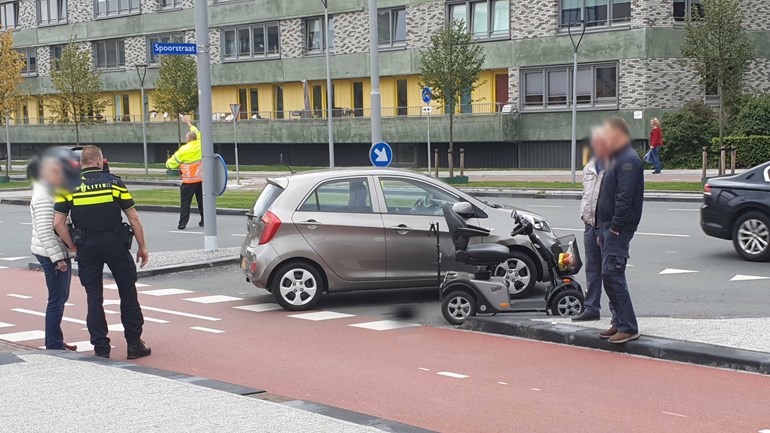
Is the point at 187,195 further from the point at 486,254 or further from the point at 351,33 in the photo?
the point at 351,33

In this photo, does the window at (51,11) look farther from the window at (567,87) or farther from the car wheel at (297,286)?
the car wheel at (297,286)

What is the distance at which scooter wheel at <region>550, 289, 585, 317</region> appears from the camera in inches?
414

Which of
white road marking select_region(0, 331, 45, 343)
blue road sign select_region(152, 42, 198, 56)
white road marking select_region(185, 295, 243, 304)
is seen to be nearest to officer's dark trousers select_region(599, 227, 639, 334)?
white road marking select_region(185, 295, 243, 304)

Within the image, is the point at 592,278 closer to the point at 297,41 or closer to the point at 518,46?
the point at 518,46

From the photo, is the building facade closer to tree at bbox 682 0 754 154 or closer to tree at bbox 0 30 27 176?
tree at bbox 682 0 754 154

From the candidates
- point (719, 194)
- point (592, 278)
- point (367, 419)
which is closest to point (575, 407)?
point (367, 419)

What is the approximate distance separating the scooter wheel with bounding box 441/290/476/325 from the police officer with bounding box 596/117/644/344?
188 centimetres

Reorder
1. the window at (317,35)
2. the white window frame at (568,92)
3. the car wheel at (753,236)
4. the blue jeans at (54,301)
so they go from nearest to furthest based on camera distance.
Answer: the blue jeans at (54,301) < the car wheel at (753,236) < the white window frame at (568,92) < the window at (317,35)

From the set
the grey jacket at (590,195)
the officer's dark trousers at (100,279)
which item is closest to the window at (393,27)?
the grey jacket at (590,195)

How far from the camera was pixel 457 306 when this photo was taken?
35.8 feet

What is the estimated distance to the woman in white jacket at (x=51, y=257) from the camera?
31.4 feet

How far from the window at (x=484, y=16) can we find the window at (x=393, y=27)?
2887mm

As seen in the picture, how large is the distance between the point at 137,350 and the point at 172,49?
7749 millimetres

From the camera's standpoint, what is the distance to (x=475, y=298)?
1079cm
